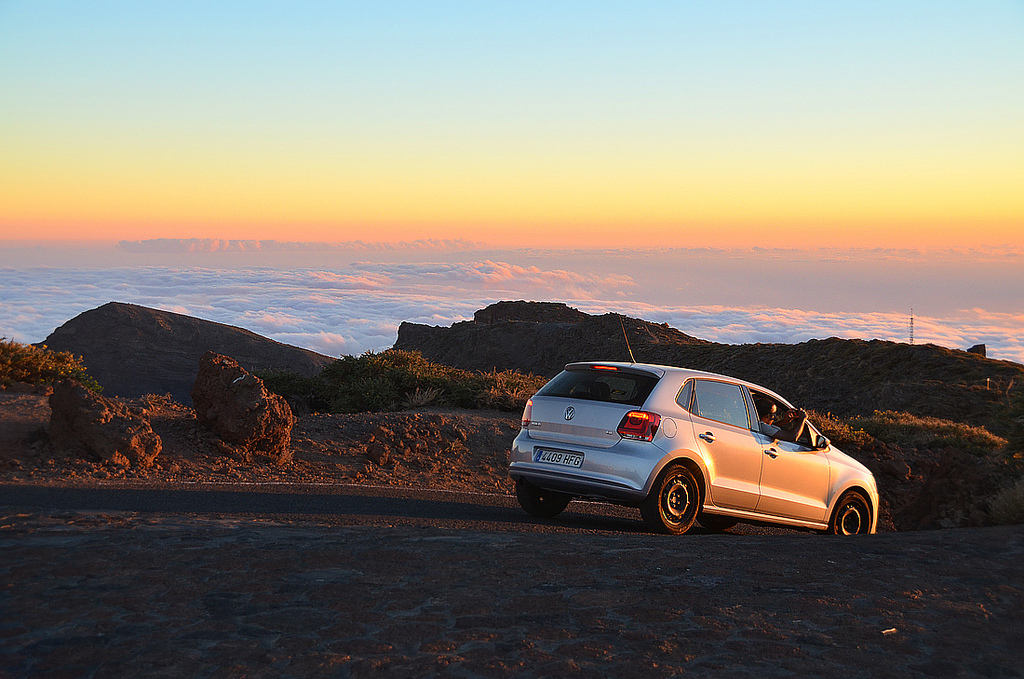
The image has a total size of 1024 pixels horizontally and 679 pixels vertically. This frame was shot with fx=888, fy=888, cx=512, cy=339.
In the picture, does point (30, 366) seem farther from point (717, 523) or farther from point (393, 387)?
point (717, 523)

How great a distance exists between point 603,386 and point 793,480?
8.31ft

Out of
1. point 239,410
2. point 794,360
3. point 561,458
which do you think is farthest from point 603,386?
point 794,360

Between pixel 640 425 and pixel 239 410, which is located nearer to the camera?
pixel 640 425

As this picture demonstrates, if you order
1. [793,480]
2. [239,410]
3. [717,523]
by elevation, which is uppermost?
[793,480]

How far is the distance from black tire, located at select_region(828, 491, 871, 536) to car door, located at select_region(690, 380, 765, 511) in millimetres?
1541

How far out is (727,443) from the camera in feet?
30.8

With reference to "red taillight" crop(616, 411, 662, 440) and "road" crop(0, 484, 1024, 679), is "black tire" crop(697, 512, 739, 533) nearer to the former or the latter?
"road" crop(0, 484, 1024, 679)

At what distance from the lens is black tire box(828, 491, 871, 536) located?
10.6m

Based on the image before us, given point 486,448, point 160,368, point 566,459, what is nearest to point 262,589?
point 566,459

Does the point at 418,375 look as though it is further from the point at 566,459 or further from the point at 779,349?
the point at 779,349

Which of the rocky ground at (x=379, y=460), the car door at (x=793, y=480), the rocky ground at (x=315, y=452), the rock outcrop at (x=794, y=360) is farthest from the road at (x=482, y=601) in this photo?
the rock outcrop at (x=794, y=360)

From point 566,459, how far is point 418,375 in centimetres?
Answer: 1064

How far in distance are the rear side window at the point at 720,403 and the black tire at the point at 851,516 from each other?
1.92 m

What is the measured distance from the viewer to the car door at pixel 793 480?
977 cm
